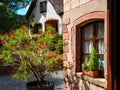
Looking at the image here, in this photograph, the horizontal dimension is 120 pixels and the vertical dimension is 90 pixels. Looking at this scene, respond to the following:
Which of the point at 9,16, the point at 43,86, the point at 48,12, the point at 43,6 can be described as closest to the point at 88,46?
the point at 43,86

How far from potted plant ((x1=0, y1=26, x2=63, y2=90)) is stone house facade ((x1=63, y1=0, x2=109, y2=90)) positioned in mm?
422

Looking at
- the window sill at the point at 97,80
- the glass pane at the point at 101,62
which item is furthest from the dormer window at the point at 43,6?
the glass pane at the point at 101,62

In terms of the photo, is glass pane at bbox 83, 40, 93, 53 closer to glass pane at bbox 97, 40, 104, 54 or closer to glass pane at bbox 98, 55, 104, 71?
glass pane at bbox 97, 40, 104, 54

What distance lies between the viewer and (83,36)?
6.79 meters

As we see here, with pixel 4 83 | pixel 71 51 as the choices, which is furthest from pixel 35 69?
pixel 4 83

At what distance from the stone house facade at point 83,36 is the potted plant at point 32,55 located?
422 millimetres

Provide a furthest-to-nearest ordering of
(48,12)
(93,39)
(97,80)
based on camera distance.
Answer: (48,12)
(93,39)
(97,80)

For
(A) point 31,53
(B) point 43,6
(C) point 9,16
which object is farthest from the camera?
(B) point 43,6

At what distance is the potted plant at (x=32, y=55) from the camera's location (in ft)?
23.4

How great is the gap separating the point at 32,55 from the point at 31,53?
76 mm

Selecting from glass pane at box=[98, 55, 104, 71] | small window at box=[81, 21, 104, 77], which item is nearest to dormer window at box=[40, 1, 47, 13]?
small window at box=[81, 21, 104, 77]

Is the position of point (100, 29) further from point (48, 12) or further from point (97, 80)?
point (48, 12)

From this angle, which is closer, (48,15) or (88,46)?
(88,46)

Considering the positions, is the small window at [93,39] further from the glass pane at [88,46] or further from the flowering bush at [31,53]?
the flowering bush at [31,53]
